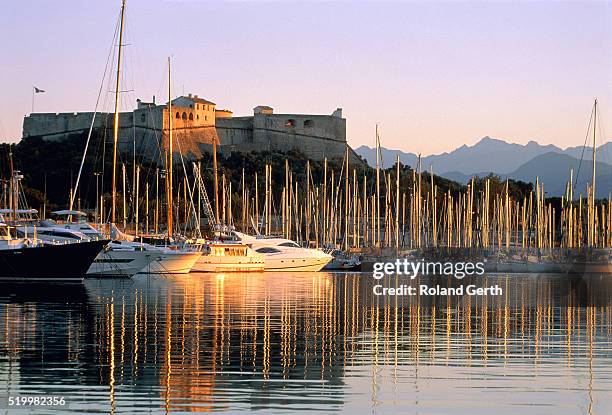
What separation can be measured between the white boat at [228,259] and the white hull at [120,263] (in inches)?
215

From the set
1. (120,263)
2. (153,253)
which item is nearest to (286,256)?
(153,253)

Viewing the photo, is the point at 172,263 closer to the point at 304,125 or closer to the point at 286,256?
the point at 286,256

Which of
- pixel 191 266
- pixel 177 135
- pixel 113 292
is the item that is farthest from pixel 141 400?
pixel 177 135

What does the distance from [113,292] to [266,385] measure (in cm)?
1649

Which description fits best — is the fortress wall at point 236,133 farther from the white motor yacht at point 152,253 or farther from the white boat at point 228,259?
the white motor yacht at point 152,253

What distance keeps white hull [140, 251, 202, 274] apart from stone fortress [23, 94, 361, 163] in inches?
1948

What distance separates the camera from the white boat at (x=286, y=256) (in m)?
44.5

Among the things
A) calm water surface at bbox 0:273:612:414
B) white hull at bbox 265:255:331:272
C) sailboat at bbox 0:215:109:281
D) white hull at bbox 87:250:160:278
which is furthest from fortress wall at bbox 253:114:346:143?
calm water surface at bbox 0:273:612:414

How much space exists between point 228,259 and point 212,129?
50652 millimetres

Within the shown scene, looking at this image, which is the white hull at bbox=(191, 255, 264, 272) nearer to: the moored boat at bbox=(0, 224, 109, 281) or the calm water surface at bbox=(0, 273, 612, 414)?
the moored boat at bbox=(0, 224, 109, 281)

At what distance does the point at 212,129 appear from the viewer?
92.2m

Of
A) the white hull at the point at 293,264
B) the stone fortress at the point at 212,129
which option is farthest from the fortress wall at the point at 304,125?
the white hull at the point at 293,264

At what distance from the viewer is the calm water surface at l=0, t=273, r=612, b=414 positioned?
9859mm

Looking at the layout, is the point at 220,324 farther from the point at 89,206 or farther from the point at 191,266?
the point at 89,206
